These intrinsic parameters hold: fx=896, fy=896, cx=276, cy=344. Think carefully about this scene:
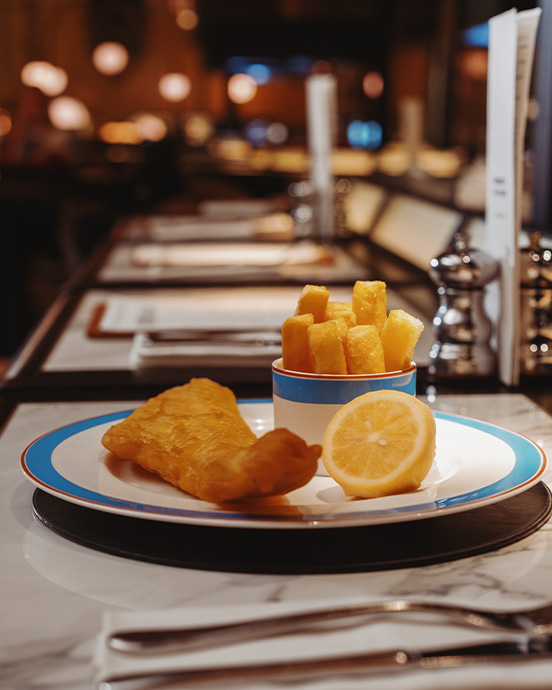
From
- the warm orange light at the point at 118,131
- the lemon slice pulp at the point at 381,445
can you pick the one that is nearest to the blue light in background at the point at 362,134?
the warm orange light at the point at 118,131

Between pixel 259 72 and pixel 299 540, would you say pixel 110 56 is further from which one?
pixel 299 540

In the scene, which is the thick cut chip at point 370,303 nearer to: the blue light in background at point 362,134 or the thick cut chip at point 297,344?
the thick cut chip at point 297,344

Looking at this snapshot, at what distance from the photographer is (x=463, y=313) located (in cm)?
135

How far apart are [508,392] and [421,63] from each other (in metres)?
14.3

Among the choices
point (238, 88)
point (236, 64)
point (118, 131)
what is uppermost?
point (236, 64)

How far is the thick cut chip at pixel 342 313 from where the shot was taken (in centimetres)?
90

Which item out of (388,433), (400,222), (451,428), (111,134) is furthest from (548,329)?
(111,134)

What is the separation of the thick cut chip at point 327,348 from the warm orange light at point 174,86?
45.8ft

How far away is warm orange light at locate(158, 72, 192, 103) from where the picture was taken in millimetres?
14141

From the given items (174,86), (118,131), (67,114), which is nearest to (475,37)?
(174,86)

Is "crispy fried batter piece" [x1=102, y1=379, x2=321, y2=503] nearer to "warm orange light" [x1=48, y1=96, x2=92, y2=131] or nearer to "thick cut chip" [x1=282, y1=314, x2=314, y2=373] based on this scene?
"thick cut chip" [x1=282, y1=314, x2=314, y2=373]

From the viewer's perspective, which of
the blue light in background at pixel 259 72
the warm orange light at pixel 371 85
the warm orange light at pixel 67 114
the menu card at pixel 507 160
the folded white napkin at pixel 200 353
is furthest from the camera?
the warm orange light at pixel 67 114

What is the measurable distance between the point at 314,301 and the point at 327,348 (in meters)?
0.06

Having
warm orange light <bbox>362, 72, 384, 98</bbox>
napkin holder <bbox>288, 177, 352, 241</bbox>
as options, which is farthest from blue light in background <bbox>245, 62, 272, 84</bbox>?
napkin holder <bbox>288, 177, 352, 241</bbox>
